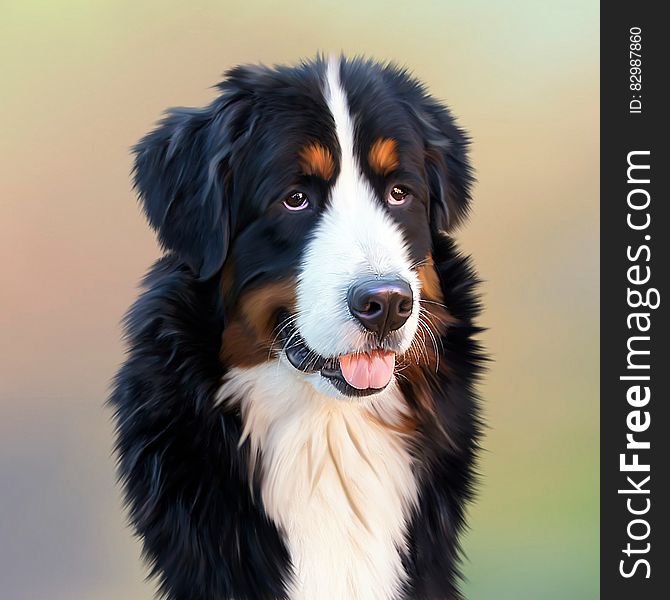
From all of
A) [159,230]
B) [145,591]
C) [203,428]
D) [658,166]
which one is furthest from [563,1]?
[145,591]

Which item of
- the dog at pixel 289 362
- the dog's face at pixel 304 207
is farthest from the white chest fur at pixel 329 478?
the dog's face at pixel 304 207

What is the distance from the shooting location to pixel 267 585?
2.52 metres

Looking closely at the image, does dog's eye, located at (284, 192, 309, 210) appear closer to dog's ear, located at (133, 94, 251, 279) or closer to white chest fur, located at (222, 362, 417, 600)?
dog's ear, located at (133, 94, 251, 279)

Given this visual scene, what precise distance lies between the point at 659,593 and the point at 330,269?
1.61 metres

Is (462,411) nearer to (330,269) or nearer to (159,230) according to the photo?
(330,269)

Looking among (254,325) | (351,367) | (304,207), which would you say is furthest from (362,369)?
(304,207)

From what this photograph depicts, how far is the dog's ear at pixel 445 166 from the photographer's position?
265cm

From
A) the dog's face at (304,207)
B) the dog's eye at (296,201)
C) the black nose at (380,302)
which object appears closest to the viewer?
the black nose at (380,302)

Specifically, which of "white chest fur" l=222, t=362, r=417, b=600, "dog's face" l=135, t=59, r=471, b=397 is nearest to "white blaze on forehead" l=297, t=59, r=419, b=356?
"dog's face" l=135, t=59, r=471, b=397

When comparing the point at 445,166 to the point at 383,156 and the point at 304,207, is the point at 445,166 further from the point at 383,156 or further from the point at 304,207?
the point at 304,207

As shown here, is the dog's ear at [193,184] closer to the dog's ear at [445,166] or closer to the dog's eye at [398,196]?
the dog's eye at [398,196]

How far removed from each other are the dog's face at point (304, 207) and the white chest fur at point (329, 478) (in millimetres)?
107

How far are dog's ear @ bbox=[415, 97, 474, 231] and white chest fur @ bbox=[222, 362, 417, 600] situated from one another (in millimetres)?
525

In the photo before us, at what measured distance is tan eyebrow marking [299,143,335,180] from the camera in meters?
2.41
